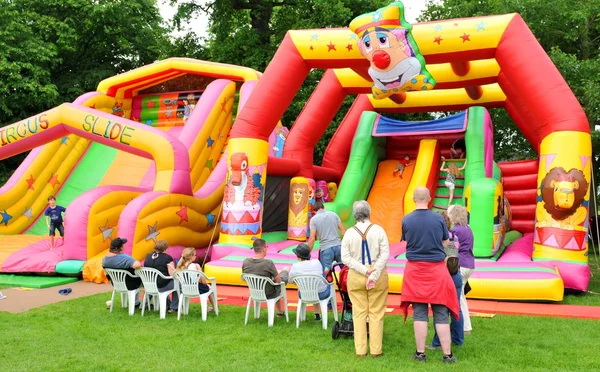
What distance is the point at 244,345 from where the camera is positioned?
4855 millimetres

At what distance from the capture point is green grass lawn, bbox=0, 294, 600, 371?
4.27 metres

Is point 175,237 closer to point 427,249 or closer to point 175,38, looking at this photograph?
point 427,249

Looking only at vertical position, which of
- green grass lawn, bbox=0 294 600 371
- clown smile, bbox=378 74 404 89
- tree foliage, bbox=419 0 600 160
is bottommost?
green grass lawn, bbox=0 294 600 371

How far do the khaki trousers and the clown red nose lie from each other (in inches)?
167

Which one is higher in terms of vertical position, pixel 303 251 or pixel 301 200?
pixel 301 200

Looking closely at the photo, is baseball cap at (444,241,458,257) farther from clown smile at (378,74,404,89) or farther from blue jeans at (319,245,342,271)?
clown smile at (378,74,404,89)

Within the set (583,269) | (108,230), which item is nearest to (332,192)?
(108,230)

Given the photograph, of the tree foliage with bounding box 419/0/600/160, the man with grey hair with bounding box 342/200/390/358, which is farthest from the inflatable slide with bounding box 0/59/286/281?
the tree foliage with bounding box 419/0/600/160

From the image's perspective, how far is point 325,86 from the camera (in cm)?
1141

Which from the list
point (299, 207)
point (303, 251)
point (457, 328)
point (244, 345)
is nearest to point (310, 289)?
point (303, 251)

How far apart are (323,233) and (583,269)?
11.4 feet

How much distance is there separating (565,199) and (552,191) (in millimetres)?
193

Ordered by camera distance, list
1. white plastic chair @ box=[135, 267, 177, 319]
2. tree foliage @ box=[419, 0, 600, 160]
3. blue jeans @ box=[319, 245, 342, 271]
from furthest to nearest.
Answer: tree foliage @ box=[419, 0, 600, 160]
blue jeans @ box=[319, 245, 342, 271]
white plastic chair @ box=[135, 267, 177, 319]

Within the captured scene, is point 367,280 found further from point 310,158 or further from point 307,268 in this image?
point 310,158
